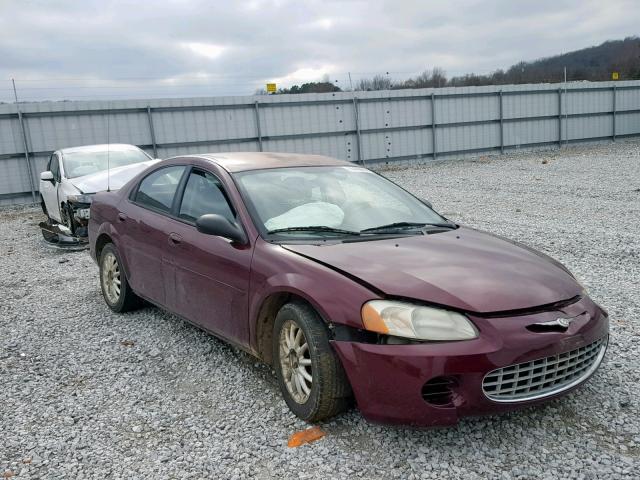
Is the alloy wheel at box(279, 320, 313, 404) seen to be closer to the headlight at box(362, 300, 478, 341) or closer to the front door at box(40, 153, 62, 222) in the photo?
the headlight at box(362, 300, 478, 341)

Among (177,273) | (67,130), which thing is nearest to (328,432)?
(177,273)

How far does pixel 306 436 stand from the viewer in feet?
9.96

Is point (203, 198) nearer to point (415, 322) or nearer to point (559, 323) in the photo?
point (415, 322)

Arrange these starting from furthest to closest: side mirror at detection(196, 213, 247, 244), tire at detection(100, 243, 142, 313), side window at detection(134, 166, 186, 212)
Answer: tire at detection(100, 243, 142, 313) < side window at detection(134, 166, 186, 212) < side mirror at detection(196, 213, 247, 244)

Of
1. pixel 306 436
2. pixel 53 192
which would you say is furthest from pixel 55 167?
pixel 306 436

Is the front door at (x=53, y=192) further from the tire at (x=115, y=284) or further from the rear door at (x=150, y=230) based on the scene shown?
the rear door at (x=150, y=230)

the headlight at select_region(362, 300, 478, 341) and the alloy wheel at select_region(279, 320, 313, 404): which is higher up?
the headlight at select_region(362, 300, 478, 341)

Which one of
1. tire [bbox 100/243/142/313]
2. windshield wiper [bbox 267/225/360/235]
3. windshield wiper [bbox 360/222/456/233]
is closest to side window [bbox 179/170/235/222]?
windshield wiper [bbox 267/225/360/235]

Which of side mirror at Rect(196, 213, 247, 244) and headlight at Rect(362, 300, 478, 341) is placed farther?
side mirror at Rect(196, 213, 247, 244)

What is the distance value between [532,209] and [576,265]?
176 inches

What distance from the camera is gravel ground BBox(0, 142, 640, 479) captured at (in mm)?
2771

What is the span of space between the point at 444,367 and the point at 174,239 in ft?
7.69

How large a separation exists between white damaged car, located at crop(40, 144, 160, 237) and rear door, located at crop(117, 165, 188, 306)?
12.2 feet

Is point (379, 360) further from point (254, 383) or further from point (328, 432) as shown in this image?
point (254, 383)
